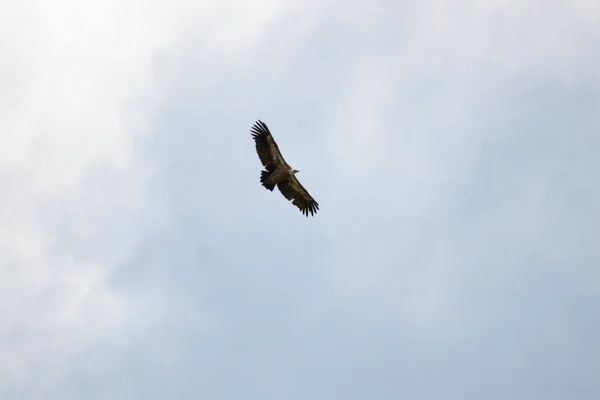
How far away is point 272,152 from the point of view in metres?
112

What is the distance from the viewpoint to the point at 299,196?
378 feet

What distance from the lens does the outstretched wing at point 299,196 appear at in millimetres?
114312

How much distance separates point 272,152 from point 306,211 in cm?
627

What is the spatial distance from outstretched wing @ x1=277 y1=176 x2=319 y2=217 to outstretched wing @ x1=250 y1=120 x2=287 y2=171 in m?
2.73

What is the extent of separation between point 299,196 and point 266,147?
569 centimetres

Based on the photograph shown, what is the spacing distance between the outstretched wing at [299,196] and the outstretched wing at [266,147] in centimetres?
273

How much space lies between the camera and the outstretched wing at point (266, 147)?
11106 cm

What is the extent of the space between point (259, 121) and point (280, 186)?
19.8ft

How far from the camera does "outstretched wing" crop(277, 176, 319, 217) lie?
375 ft

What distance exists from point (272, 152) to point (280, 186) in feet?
12.4

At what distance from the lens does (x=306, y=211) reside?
11538 cm

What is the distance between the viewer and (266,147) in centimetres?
11138

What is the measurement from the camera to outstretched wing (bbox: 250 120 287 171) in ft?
364
